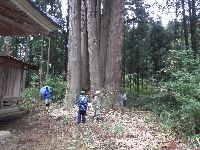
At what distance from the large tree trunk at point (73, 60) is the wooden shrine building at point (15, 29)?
2705 millimetres

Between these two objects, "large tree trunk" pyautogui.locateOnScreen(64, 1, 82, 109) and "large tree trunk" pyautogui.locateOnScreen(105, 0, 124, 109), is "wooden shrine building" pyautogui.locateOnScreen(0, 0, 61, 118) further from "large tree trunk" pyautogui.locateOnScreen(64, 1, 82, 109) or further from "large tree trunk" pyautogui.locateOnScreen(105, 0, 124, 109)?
"large tree trunk" pyautogui.locateOnScreen(105, 0, 124, 109)

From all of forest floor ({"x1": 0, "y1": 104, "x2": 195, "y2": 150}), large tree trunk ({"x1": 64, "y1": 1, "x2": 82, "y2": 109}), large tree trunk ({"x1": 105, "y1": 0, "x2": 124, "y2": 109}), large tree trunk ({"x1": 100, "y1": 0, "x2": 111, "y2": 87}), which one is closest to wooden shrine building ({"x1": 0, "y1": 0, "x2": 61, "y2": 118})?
large tree trunk ({"x1": 64, "y1": 1, "x2": 82, "y2": 109})

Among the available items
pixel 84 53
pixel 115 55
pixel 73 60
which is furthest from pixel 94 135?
pixel 84 53

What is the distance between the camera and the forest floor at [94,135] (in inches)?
191

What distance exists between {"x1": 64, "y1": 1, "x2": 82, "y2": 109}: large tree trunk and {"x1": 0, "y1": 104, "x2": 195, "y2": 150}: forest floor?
1.60 meters

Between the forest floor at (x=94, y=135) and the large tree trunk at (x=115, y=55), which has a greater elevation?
the large tree trunk at (x=115, y=55)

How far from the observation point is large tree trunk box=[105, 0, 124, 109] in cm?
879

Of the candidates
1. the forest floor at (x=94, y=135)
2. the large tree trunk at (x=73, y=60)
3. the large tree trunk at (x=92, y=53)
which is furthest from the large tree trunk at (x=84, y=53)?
the forest floor at (x=94, y=135)

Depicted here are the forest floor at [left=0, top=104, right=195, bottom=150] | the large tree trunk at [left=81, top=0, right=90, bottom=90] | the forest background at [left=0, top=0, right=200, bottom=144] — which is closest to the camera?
the forest floor at [left=0, top=104, right=195, bottom=150]

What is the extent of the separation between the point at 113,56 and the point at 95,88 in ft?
6.43

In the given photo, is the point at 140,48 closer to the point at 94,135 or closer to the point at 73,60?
the point at 73,60

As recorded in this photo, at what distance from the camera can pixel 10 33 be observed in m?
7.02

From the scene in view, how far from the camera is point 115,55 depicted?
8961mm

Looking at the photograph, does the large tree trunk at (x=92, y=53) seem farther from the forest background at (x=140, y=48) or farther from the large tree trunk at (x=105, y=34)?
the forest background at (x=140, y=48)
